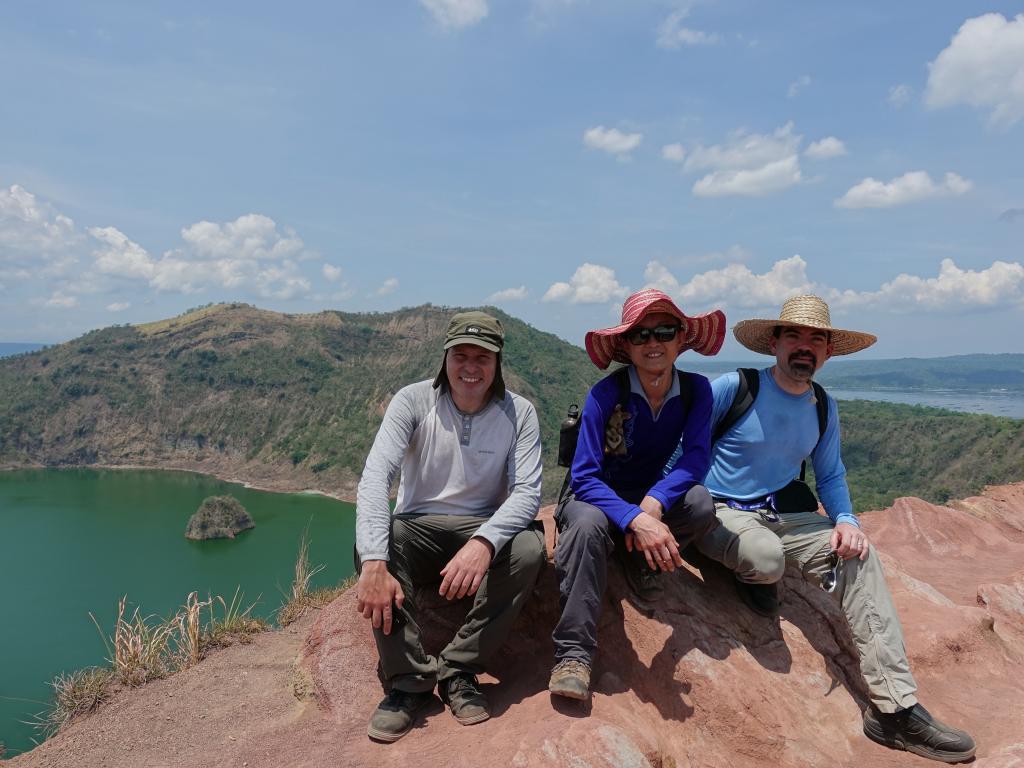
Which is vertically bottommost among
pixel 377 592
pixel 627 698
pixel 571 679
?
pixel 627 698

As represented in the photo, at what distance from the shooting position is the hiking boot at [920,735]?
8.98 ft

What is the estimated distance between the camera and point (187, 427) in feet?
253

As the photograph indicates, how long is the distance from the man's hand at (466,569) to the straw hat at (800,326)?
1.85 m

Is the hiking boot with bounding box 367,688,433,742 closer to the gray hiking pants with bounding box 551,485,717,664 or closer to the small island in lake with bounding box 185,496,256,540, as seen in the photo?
the gray hiking pants with bounding box 551,485,717,664

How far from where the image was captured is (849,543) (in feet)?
9.90

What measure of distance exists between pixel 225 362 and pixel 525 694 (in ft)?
301

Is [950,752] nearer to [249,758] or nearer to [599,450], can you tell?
[599,450]

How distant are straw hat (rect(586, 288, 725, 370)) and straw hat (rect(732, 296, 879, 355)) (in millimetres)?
303

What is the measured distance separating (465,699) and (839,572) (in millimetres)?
1861

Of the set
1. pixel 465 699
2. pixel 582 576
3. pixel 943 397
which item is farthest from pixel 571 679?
pixel 943 397

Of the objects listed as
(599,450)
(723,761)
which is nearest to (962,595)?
(723,761)

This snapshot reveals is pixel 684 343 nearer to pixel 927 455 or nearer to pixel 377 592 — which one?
pixel 377 592

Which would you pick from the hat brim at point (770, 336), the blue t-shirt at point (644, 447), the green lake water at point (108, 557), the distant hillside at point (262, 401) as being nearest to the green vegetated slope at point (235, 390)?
the distant hillside at point (262, 401)

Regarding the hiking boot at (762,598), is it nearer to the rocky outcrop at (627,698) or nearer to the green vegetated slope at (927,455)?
the rocky outcrop at (627,698)
